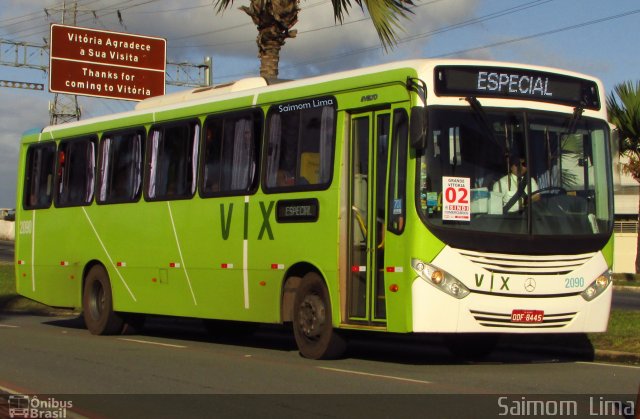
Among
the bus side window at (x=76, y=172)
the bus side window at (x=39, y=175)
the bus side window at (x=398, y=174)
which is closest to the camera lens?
the bus side window at (x=398, y=174)

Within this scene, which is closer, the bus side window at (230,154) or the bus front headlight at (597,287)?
the bus front headlight at (597,287)

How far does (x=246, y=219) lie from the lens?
1569 cm

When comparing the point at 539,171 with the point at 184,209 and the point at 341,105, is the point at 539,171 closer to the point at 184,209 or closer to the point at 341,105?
the point at 341,105

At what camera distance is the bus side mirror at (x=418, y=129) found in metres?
12.6

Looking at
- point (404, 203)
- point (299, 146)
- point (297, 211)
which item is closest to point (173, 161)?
point (299, 146)

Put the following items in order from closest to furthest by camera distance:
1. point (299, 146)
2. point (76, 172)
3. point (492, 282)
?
point (492, 282)
point (299, 146)
point (76, 172)

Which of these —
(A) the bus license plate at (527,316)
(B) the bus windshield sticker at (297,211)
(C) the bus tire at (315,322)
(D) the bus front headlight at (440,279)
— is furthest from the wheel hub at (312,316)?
(A) the bus license plate at (527,316)

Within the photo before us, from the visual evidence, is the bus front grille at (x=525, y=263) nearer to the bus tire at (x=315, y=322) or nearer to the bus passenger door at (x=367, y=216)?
the bus passenger door at (x=367, y=216)

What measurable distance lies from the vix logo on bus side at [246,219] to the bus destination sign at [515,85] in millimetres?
3204

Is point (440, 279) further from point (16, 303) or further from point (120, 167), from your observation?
point (16, 303)

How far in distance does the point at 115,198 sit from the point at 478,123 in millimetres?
7875

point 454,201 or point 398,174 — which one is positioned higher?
point 398,174

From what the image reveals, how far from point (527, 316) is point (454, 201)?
1.53m
